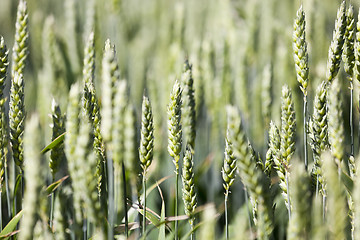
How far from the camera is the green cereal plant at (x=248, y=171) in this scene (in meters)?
0.64

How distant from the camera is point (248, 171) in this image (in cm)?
67

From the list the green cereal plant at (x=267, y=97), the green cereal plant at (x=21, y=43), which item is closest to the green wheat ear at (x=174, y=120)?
the green cereal plant at (x=21, y=43)

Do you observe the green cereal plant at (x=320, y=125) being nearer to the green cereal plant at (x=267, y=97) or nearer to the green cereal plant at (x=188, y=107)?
the green cereal plant at (x=188, y=107)

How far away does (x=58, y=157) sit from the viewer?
2.93ft

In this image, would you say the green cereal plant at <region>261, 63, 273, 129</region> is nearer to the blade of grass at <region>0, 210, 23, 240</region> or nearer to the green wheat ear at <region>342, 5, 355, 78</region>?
the green wheat ear at <region>342, 5, 355, 78</region>

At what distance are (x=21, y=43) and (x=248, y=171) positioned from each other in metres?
0.71

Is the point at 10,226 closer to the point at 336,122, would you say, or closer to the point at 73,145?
the point at 73,145

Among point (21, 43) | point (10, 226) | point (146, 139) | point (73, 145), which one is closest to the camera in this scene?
point (73, 145)

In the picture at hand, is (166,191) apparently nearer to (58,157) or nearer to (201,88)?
(201,88)

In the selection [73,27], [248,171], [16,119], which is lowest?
[248,171]

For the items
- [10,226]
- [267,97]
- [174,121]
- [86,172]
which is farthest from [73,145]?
[267,97]

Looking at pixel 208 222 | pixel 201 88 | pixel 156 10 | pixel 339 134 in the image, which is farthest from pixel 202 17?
pixel 208 222

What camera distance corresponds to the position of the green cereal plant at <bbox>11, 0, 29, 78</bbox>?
1037 mm

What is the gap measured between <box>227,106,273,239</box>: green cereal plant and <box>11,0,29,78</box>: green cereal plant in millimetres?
627
